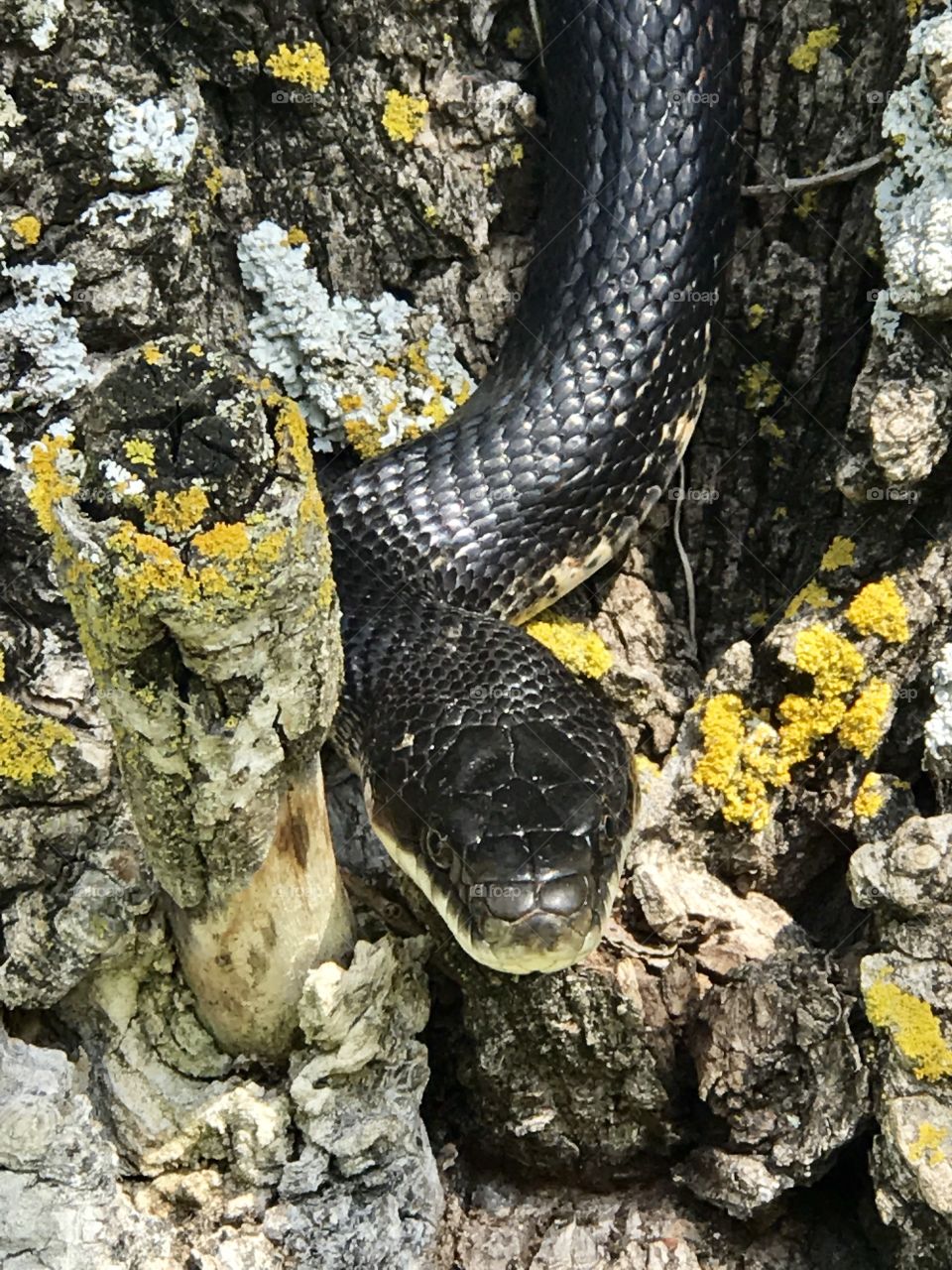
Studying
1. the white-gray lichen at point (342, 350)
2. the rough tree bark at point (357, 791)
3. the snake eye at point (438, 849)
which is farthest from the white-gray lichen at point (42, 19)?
the snake eye at point (438, 849)

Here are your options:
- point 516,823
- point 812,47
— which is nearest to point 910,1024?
point 516,823

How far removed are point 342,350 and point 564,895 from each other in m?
1.86

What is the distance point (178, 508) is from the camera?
204 cm

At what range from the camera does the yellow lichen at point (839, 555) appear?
139 inches

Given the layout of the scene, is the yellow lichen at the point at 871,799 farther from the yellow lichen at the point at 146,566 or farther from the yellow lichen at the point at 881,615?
the yellow lichen at the point at 146,566

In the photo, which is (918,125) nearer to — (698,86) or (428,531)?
(698,86)

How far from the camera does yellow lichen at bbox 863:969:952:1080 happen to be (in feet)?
9.47

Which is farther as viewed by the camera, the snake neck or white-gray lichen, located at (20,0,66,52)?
the snake neck

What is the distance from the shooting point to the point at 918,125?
11.1ft

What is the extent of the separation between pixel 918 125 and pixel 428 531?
176cm

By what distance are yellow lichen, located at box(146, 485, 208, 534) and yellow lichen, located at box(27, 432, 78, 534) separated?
6.1 inches
